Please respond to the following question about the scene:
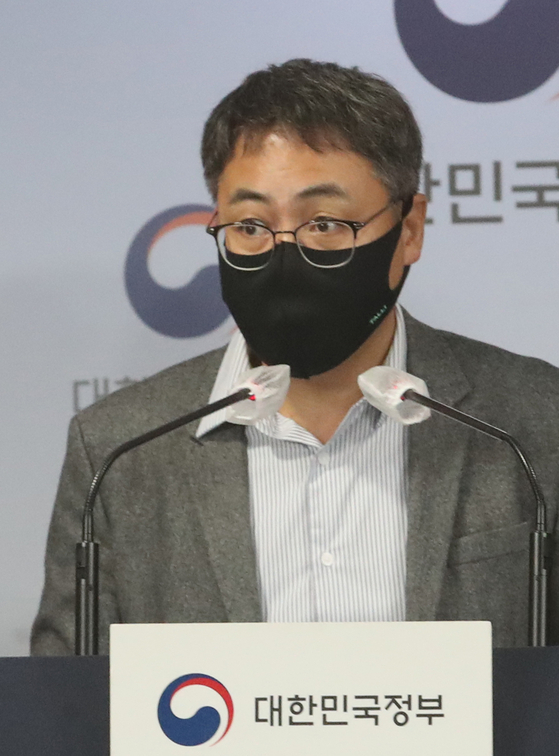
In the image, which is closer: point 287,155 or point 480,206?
point 287,155

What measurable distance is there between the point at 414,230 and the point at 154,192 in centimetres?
62

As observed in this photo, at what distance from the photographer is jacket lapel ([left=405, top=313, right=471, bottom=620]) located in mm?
1792

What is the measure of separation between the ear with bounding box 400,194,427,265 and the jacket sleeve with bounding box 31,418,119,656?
67 cm

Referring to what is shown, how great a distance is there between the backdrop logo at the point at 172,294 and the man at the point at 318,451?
1.15 feet

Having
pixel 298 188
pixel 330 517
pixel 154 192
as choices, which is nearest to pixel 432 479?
pixel 330 517

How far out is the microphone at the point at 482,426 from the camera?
1.42 meters

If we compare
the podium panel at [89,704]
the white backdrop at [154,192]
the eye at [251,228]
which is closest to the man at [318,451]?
the eye at [251,228]

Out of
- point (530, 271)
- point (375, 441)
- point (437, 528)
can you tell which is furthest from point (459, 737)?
point (530, 271)

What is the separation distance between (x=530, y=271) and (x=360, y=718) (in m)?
1.33

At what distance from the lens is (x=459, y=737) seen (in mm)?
1193

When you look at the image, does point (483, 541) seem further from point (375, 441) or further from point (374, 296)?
point (374, 296)

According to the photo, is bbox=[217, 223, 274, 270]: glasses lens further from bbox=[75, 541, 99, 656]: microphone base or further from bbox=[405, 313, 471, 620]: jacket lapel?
bbox=[75, 541, 99, 656]: microphone base

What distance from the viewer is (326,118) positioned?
185 centimetres

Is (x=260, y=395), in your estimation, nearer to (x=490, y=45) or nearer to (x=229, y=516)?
(x=229, y=516)
